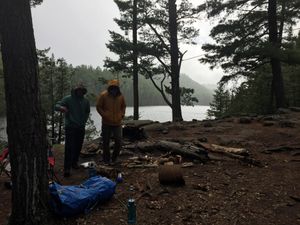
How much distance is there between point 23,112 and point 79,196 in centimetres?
157

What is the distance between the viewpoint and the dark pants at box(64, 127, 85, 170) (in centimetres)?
695

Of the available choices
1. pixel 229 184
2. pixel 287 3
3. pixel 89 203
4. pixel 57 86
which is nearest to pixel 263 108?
pixel 287 3

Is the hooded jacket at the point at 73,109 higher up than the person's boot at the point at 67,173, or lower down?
higher up

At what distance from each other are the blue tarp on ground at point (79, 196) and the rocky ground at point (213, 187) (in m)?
0.13

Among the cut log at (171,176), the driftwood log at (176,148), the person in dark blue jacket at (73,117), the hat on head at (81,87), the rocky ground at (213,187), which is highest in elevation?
the hat on head at (81,87)

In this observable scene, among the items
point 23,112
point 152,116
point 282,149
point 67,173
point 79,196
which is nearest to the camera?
point 23,112

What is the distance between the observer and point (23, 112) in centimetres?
414

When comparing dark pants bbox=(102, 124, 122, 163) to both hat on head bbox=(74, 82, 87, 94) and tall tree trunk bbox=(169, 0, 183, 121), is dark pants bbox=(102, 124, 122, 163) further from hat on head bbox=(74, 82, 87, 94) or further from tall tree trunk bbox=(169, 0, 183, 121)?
tall tree trunk bbox=(169, 0, 183, 121)

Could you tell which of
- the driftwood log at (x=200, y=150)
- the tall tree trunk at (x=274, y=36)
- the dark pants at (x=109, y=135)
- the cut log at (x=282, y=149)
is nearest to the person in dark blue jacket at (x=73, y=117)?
the dark pants at (x=109, y=135)

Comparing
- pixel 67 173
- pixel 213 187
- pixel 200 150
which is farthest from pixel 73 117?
pixel 213 187

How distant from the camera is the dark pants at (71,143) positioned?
6.95m

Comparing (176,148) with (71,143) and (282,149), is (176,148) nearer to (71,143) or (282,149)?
(71,143)

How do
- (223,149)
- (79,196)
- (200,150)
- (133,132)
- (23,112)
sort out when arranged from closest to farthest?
1. (23,112)
2. (79,196)
3. (200,150)
4. (223,149)
5. (133,132)

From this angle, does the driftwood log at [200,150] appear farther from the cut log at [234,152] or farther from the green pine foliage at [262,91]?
the green pine foliage at [262,91]
